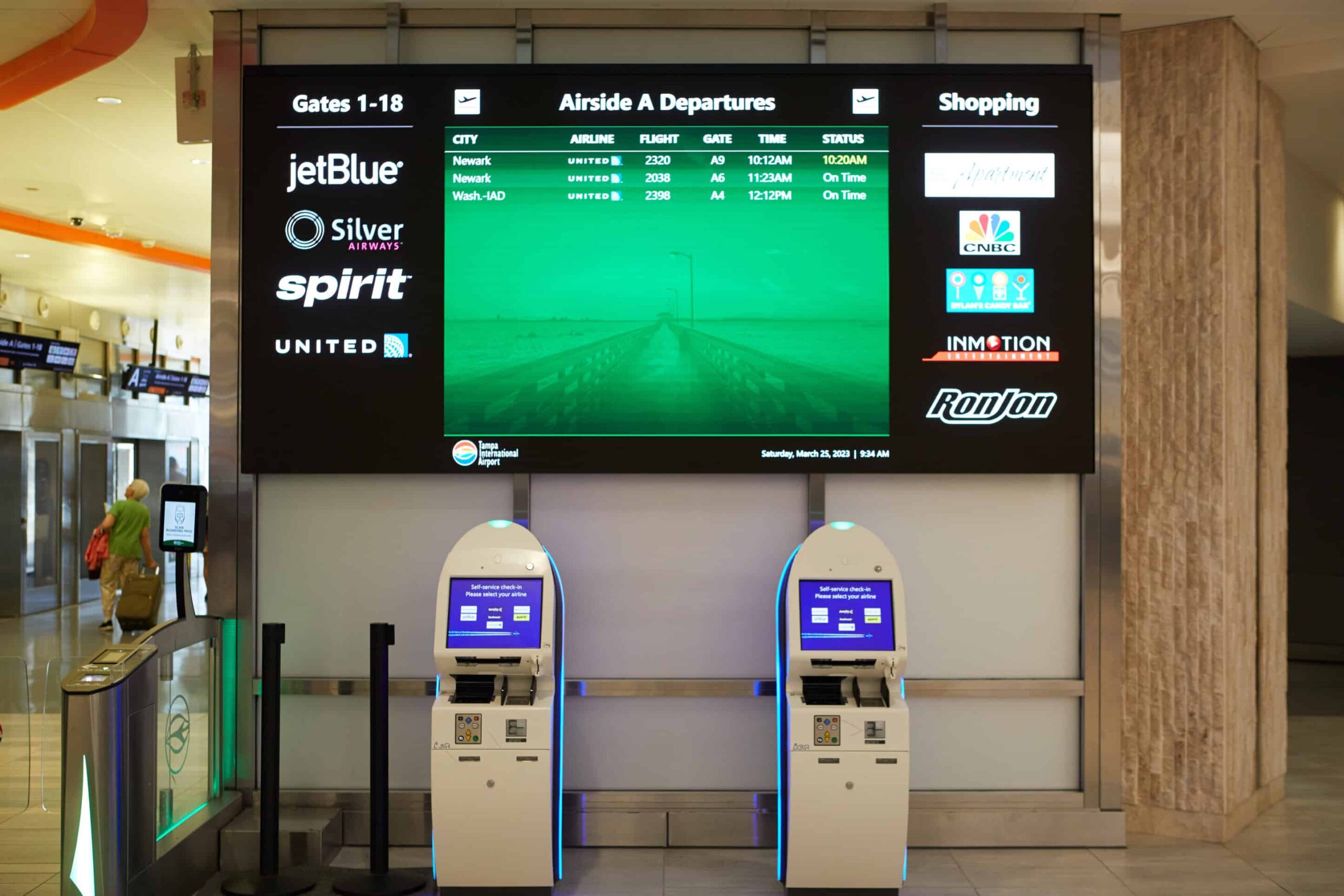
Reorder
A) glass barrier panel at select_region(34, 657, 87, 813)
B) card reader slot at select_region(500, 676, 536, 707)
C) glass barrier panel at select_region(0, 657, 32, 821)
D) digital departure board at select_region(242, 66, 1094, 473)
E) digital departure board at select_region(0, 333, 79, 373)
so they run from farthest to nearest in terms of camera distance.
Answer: digital departure board at select_region(0, 333, 79, 373) → glass barrier panel at select_region(0, 657, 32, 821) → glass barrier panel at select_region(34, 657, 87, 813) → digital departure board at select_region(242, 66, 1094, 473) → card reader slot at select_region(500, 676, 536, 707)

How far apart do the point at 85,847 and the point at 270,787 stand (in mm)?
668

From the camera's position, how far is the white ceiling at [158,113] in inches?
178

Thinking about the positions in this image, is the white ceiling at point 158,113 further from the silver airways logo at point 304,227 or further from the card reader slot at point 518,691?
the card reader slot at point 518,691

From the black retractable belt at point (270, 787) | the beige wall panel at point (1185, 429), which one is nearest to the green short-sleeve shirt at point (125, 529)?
the black retractable belt at point (270, 787)

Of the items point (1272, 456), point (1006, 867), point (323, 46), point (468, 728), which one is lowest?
point (1006, 867)

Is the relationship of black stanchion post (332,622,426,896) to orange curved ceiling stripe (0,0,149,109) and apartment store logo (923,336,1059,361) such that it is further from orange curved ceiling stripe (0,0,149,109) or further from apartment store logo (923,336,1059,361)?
orange curved ceiling stripe (0,0,149,109)

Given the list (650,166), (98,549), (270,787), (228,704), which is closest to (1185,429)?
(650,166)

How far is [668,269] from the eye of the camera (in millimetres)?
4434

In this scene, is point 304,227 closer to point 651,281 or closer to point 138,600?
point 651,281

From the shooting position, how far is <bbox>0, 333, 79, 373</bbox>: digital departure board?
11273mm

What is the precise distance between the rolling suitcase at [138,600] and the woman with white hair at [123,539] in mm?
1660

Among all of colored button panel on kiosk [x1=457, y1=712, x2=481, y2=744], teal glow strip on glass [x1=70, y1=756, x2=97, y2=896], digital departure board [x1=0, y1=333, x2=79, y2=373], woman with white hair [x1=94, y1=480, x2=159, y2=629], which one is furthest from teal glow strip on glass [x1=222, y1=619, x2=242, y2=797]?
digital departure board [x1=0, y1=333, x2=79, y2=373]

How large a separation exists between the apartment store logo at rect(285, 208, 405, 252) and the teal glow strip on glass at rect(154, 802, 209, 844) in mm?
2292

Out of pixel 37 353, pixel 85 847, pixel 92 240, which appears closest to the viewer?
pixel 85 847
